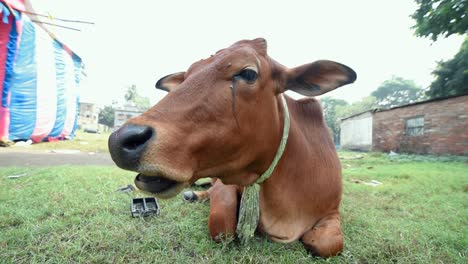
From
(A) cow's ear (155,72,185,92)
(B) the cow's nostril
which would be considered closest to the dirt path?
(A) cow's ear (155,72,185,92)

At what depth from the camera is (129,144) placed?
1062 mm

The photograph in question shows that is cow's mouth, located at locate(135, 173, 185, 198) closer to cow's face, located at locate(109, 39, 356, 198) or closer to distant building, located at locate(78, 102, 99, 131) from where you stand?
cow's face, located at locate(109, 39, 356, 198)

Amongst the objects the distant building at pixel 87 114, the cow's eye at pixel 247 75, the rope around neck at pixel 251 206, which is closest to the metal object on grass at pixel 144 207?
the rope around neck at pixel 251 206

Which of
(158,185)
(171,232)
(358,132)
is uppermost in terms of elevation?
(358,132)

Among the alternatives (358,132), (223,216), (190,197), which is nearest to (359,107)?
(358,132)

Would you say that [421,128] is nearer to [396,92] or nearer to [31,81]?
[31,81]

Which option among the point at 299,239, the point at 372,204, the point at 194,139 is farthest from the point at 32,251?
the point at 372,204

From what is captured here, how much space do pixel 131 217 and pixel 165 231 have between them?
47 centimetres

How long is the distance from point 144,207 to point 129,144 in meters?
1.55

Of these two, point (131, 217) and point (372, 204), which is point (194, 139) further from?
point (372, 204)

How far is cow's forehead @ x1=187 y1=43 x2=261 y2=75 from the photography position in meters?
1.44

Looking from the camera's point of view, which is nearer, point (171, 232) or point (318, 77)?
point (318, 77)

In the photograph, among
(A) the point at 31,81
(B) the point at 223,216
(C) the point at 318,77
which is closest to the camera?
(C) the point at 318,77

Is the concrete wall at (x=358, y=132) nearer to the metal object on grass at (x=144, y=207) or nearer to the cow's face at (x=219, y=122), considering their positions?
the metal object on grass at (x=144, y=207)
